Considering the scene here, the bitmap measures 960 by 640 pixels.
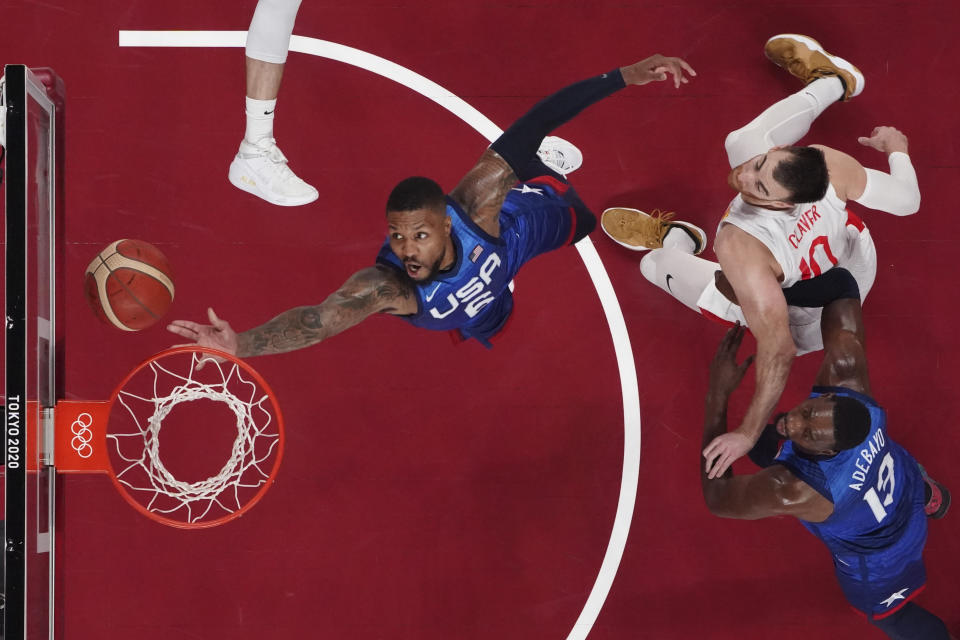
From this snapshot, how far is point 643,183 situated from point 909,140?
1824 mm

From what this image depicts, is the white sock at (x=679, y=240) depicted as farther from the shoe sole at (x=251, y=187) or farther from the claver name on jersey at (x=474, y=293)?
the shoe sole at (x=251, y=187)

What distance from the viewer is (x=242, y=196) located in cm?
522

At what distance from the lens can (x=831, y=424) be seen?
404 cm

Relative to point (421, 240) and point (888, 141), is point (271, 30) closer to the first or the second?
point (421, 240)

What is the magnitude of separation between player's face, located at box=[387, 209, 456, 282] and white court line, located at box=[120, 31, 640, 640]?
5.78 ft

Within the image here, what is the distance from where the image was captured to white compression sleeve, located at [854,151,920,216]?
4555mm

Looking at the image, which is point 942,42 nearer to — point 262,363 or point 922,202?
point 922,202

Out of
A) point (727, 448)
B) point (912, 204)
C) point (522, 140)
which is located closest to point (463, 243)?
point (522, 140)

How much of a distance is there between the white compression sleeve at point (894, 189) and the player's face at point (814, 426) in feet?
4.09

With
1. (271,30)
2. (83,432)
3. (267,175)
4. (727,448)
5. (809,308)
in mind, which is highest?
(271,30)

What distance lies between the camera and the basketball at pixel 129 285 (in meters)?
4.07

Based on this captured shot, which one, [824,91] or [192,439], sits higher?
[824,91]

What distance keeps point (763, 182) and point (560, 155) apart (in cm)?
154

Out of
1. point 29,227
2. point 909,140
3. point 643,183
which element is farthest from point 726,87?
point 29,227
